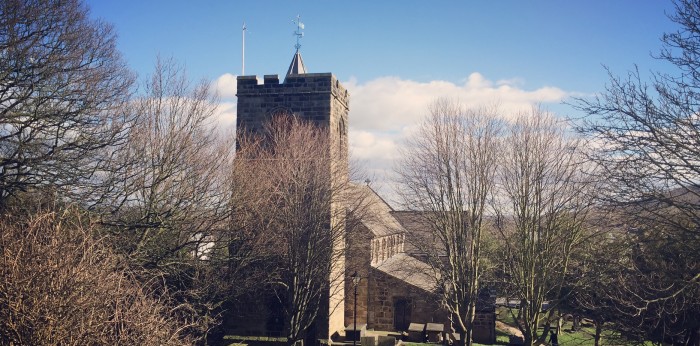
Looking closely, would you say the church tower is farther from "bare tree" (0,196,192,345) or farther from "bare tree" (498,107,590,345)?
"bare tree" (0,196,192,345)

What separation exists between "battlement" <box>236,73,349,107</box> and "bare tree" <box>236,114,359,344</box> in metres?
2.93

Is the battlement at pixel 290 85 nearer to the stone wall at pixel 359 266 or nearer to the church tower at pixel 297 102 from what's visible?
the church tower at pixel 297 102

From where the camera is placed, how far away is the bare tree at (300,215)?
63.8 feet

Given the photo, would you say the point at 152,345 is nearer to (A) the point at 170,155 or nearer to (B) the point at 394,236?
(A) the point at 170,155

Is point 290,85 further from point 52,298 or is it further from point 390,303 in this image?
point 52,298

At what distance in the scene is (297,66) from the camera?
26016mm

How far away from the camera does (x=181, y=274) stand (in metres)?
18.6

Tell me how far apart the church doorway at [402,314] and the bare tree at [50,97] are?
2043 centimetres

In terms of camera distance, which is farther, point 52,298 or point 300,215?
point 300,215

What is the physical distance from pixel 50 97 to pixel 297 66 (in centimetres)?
1449

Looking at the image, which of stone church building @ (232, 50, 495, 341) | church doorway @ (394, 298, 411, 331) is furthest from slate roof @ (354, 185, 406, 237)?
church doorway @ (394, 298, 411, 331)

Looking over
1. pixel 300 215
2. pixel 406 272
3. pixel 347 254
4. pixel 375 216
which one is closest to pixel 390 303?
pixel 406 272

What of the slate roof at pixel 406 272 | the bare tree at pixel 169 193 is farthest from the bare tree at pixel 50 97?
the slate roof at pixel 406 272

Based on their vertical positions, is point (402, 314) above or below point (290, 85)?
below
